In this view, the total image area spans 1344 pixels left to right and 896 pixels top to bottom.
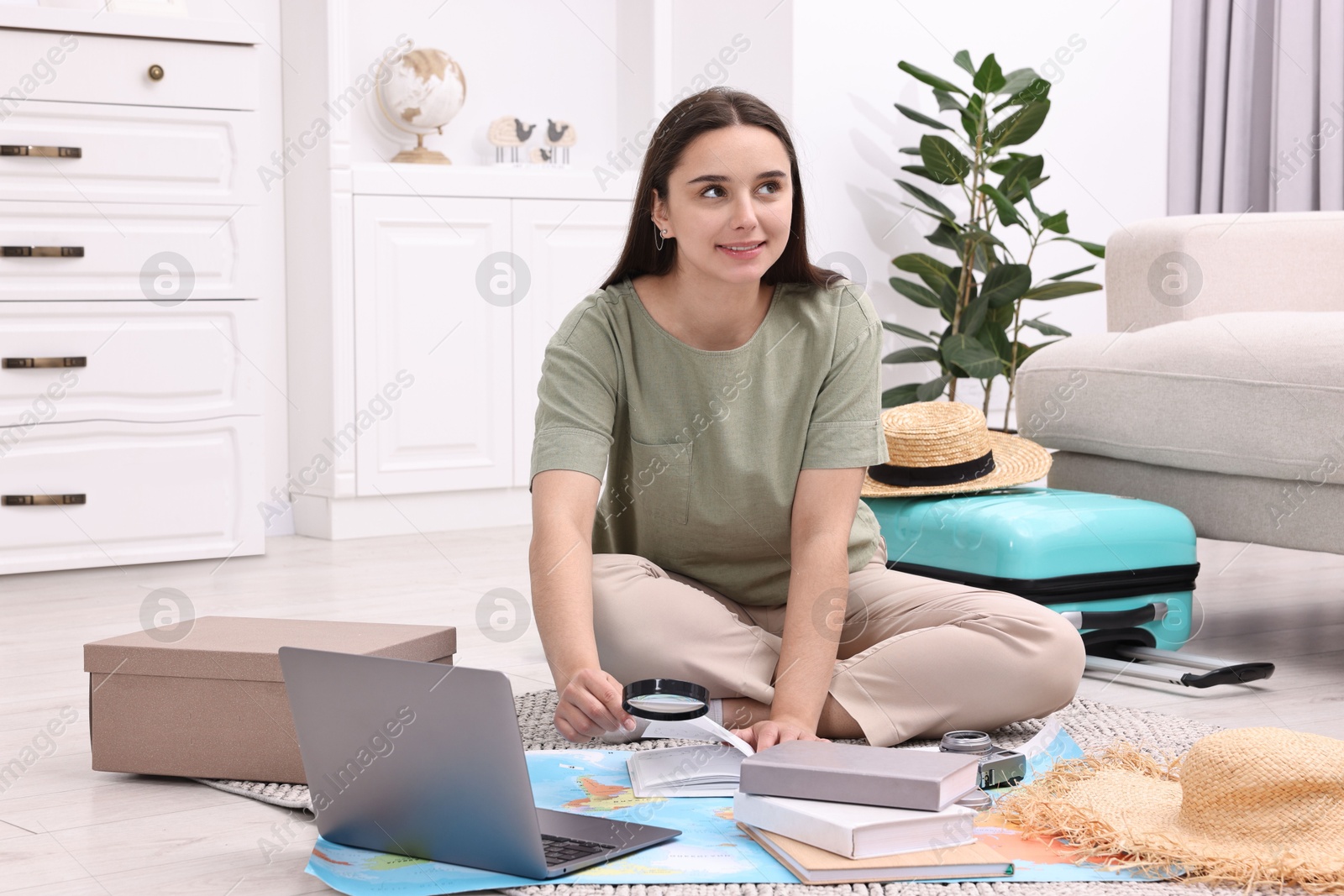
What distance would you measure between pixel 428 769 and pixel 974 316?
8.37 feet

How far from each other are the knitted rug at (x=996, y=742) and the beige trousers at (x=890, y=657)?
0.05 m

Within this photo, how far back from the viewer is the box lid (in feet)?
4.63

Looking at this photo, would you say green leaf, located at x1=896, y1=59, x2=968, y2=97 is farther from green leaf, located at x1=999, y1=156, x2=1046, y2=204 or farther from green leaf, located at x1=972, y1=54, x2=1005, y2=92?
green leaf, located at x1=999, y1=156, x2=1046, y2=204

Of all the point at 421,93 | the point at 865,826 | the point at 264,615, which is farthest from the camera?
the point at 421,93

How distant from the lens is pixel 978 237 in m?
3.44

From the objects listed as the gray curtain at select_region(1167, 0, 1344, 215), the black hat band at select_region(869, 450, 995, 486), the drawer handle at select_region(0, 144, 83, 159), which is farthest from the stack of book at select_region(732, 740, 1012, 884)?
the gray curtain at select_region(1167, 0, 1344, 215)

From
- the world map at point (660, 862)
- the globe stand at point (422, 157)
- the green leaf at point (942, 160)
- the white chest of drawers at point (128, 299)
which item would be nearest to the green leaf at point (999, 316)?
the green leaf at point (942, 160)

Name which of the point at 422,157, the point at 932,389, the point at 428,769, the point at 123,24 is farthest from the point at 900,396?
the point at 428,769

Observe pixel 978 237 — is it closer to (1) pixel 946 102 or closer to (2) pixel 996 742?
(1) pixel 946 102

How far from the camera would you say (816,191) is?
11.8 ft

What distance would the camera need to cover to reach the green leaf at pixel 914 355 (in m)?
3.50

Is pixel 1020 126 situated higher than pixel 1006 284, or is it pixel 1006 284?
pixel 1020 126

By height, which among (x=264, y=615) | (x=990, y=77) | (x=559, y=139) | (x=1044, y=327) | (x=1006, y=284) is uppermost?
(x=990, y=77)

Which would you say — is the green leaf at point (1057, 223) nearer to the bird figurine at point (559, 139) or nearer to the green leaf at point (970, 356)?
the green leaf at point (970, 356)
